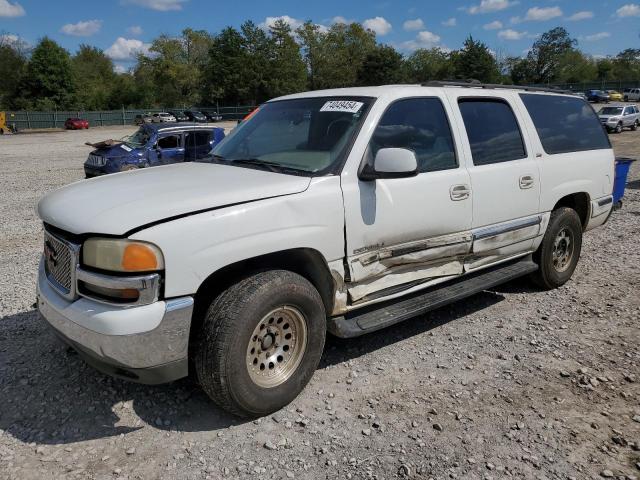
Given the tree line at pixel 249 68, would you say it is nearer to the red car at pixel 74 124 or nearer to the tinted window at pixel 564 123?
the red car at pixel 74 124

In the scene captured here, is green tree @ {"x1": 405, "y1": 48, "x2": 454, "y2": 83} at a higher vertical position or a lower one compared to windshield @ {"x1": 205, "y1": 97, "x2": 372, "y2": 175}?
higher

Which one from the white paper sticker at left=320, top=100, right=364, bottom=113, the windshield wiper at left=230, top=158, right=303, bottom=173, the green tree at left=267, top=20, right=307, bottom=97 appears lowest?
the windshield wiper at left=230, top=158, right=303, bottom=173

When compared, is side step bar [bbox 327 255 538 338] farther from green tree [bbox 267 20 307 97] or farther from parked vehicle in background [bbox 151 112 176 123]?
green tree [bbox 267 20 307 97]

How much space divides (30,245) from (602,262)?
7548 millimetres

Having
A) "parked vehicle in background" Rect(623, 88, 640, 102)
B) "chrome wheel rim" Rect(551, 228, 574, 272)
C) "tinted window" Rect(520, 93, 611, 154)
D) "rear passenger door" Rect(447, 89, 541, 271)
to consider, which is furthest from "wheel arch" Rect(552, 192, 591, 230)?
"parked vehicle in background" Rect(623, 88, 640, 102)

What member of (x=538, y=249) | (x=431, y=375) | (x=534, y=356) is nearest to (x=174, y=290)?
(x=431, y=375)

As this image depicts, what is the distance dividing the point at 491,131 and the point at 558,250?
172cm

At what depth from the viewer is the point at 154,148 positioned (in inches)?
543

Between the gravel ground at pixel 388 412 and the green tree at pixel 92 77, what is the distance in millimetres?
68901

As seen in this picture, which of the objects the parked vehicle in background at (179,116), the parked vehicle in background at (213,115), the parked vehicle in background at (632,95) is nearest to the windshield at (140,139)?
the parked vehicle in background at (179,116)

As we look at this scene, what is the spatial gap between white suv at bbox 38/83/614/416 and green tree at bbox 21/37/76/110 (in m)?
67.3

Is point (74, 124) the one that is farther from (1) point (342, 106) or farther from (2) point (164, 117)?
(1) point (342, 106)

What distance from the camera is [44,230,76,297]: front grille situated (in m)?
2.93

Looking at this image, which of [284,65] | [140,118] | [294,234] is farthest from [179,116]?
[294,234]
